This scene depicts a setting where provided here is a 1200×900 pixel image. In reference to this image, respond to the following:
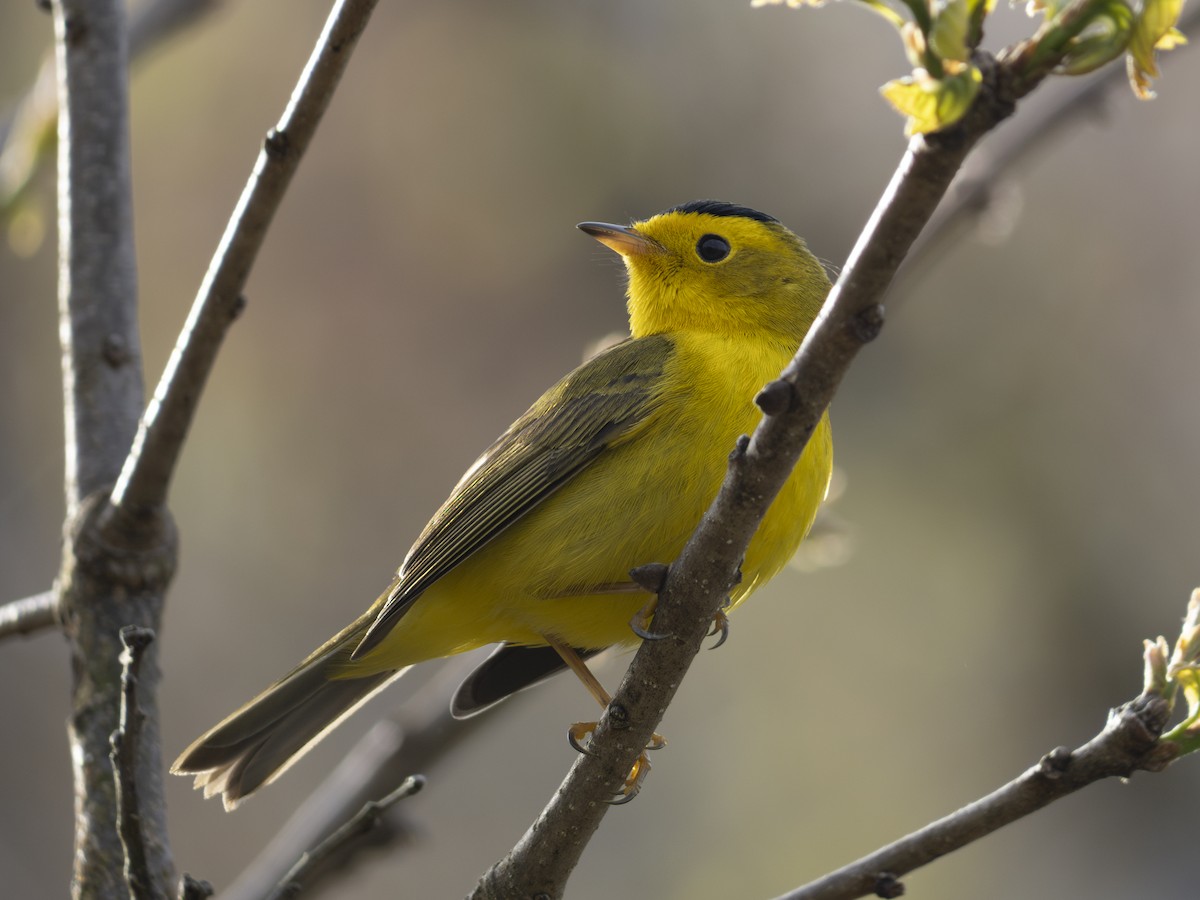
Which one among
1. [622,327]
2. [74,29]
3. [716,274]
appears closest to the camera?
[74,29]

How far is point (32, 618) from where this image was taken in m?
3.26

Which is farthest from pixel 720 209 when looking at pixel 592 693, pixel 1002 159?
pixel 592 693

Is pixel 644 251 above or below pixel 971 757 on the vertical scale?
above

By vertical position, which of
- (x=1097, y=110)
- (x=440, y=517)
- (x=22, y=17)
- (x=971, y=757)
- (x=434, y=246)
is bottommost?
(x=971, y=757)

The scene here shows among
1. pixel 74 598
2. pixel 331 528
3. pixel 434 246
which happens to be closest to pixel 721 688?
pixel 331 528

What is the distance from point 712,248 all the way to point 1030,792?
2714 mm

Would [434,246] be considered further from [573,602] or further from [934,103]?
[934,103]

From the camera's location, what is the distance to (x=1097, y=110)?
4.15m

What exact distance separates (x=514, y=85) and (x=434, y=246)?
5.53 feet

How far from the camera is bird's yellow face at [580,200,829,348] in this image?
14.6 ft

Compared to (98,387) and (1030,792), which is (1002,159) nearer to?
(1030,792)

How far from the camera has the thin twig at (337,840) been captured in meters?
2.33

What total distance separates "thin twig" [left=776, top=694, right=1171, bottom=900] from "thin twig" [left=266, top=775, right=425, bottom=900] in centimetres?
74

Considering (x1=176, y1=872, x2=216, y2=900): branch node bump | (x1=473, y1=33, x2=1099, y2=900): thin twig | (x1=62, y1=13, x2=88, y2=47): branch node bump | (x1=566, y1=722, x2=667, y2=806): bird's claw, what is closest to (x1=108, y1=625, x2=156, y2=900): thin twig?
(x1=176, y1=872, x2=216, y2=900): branch node bump
